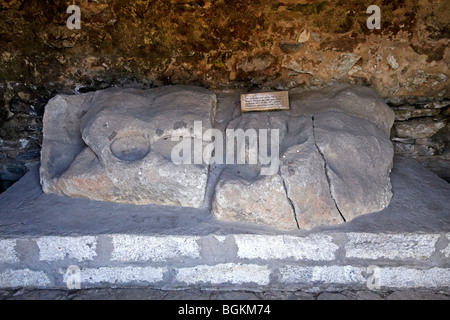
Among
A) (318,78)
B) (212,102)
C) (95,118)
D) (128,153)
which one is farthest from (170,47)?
(318,78)

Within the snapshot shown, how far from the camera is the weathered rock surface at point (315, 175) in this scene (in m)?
1.70

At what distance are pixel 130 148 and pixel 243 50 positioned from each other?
1216 millimetres

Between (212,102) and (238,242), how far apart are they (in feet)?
3.46

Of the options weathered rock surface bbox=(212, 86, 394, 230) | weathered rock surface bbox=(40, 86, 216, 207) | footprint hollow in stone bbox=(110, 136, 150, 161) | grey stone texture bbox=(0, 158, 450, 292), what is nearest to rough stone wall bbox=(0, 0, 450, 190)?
weathered rock surface bbox=(40, 86, 216, 207)

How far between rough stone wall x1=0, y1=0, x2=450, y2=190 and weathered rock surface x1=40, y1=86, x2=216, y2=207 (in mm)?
430

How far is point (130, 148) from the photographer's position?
196 centimetres

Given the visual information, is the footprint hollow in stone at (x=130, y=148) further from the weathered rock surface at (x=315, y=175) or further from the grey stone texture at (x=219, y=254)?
the weathered rock surface at (x=315, y=175)

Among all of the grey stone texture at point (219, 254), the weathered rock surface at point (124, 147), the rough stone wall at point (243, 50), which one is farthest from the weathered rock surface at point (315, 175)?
the rough stone wall at point (243, 50)

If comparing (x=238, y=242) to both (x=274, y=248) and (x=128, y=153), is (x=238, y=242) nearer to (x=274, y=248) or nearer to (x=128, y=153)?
(x=274, y=248)

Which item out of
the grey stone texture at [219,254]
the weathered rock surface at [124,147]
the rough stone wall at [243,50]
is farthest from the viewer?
the rough stone wall at [243,50]

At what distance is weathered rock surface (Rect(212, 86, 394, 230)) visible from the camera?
5.57 ft

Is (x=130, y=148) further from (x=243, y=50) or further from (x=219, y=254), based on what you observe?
(x=243, y=50)

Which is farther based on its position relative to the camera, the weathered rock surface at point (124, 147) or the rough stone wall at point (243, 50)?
the rough stone wall at point (243, 50)

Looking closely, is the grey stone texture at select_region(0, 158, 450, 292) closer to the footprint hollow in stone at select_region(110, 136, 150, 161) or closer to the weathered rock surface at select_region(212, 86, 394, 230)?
the weathered rock surface at select_region(212, 86, 394, 230)
